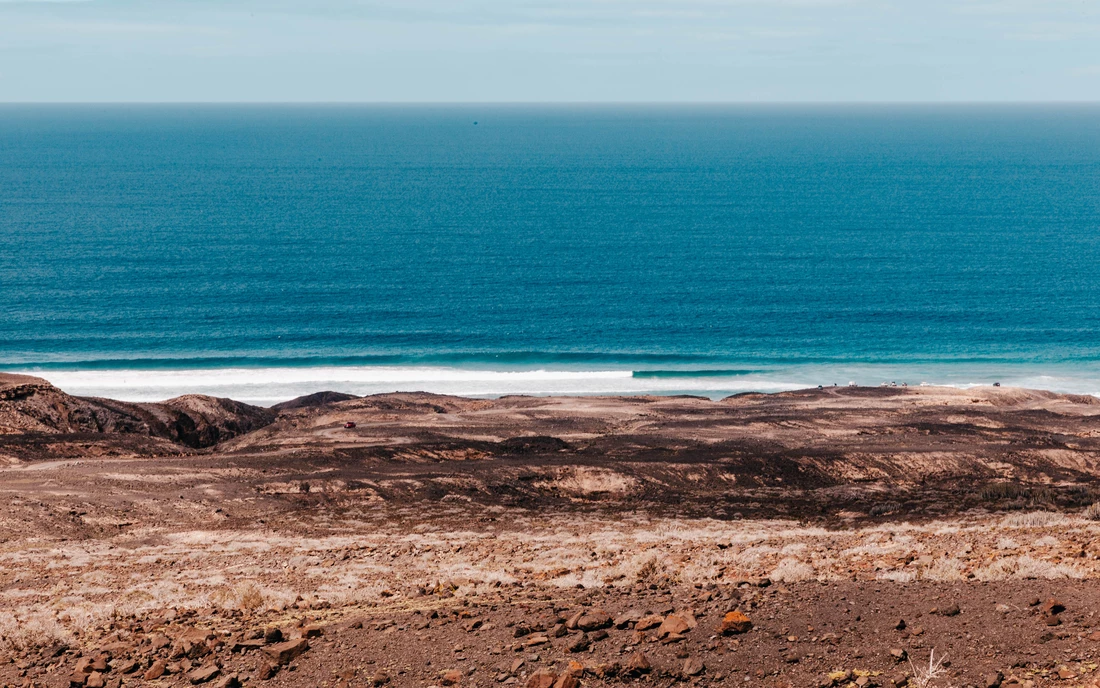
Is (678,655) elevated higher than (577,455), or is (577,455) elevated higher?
(678,655)

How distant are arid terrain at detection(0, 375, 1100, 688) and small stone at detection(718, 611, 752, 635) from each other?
5 cm

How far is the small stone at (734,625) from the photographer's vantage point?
49.8ft

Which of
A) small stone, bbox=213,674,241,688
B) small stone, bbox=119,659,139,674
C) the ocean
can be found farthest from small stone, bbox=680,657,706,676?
the ocean

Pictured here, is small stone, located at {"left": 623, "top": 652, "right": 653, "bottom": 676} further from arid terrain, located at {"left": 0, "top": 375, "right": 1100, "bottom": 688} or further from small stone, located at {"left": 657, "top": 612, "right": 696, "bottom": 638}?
small stone, located at {"left": 657, "top": 612, "right": 696, "bottom": 638}

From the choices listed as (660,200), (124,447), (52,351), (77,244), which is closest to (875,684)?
(124,447)

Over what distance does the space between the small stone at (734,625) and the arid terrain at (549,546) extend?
0.05 metres

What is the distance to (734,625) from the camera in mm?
15258

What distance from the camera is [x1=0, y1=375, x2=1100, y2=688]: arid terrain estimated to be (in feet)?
49.1

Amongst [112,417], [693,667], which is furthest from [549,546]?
[112,417]

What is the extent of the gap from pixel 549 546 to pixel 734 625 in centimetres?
900

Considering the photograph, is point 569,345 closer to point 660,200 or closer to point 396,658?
point 396,658

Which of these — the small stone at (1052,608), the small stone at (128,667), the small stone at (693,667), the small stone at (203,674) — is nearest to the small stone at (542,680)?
the small stone at (693,667)

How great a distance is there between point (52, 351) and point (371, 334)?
22391 mm

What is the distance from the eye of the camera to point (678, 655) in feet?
47.6
